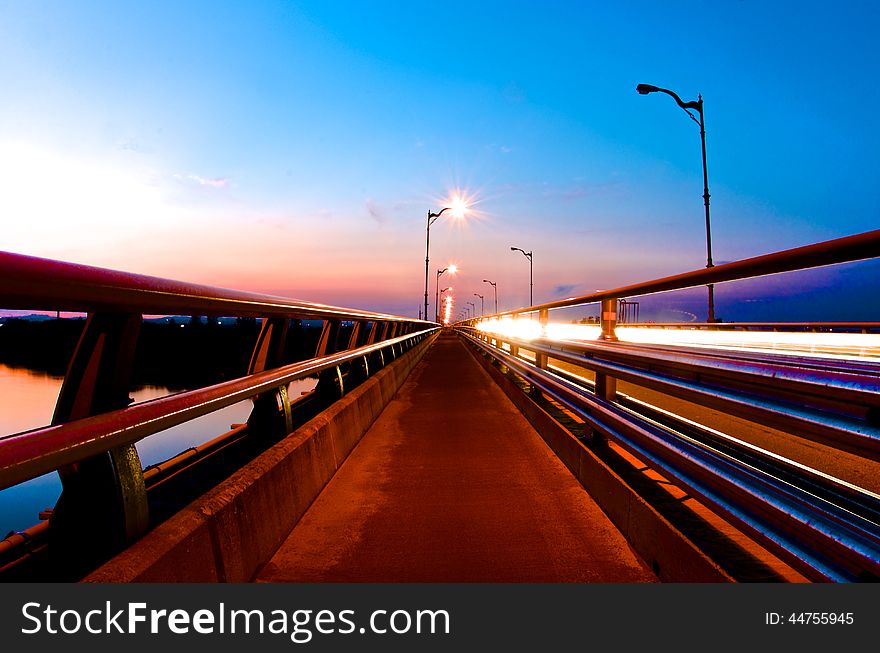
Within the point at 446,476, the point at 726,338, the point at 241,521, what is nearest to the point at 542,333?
the point at 446,476

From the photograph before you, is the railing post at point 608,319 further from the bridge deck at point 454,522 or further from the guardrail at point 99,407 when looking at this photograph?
the guardrail at point 99,407

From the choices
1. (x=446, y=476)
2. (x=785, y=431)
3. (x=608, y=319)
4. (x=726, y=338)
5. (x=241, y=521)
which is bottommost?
(x=446, y=476)

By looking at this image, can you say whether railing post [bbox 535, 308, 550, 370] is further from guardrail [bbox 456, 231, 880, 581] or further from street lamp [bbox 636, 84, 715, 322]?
street lamp [bbox 636, 84, 715, 322]

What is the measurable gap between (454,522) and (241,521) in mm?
1533

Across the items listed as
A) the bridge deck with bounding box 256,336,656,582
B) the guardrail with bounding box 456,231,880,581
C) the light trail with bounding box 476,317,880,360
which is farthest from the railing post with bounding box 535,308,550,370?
the guardrail with bounding box 456,231,880,581

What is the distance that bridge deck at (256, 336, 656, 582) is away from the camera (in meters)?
A: 3.03

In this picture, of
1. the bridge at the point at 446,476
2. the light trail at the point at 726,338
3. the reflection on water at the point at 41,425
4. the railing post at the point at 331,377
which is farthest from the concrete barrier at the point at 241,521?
the light trail at the point at 726,338

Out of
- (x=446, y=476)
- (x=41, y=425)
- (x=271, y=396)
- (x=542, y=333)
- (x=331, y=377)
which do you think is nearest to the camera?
(x=41, y=425)

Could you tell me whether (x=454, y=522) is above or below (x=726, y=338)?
below

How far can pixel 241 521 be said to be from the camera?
282cm

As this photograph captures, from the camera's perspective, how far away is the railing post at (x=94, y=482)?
81.5 inches

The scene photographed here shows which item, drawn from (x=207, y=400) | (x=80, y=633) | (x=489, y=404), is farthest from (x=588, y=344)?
(x=489, y=404)

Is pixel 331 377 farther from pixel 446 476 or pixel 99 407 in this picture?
pixel 99 407

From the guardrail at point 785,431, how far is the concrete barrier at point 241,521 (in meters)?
2.21
